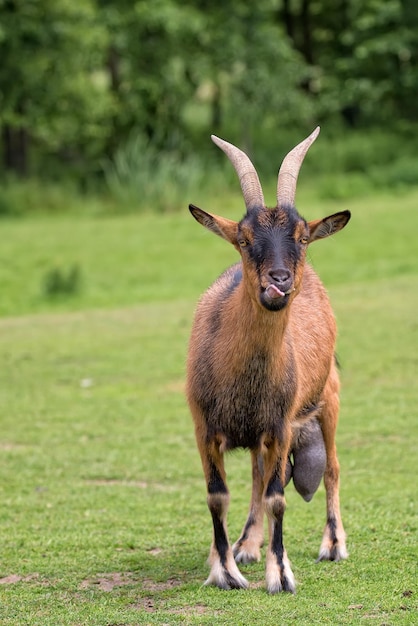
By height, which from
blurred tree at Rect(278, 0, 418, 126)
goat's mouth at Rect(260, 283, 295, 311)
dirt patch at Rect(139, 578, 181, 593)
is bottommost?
dirt patch at Rect(139, 578, 181, 593)

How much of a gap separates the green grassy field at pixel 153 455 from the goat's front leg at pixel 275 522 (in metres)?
0.10

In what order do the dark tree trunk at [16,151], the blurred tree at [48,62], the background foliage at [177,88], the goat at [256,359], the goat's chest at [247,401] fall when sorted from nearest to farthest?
the goat at [256,359] → the goat's chest at [247,401] → the blurred tree at [48,62] → the background foliage at [177,88] → the dark tree trunk at [16,151]

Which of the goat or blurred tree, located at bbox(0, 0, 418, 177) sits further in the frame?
blurred tree, located at bbox(0, 0, 418, 177)

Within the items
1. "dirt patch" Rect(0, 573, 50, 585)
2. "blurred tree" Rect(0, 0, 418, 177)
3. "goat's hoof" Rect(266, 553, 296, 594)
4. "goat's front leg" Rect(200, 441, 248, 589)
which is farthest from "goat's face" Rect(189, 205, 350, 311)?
"blurred tree" Rect(0, 0, 418, 177)

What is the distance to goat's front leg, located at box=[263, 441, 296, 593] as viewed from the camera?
21.3 ft

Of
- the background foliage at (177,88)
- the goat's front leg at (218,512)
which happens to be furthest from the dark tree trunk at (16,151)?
→ the goat's front leg at (218,512)

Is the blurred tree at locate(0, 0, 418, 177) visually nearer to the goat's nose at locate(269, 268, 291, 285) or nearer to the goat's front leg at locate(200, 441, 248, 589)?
the goat's front leg at locate(200, 441, 248, 589)

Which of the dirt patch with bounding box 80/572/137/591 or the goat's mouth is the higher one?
the goat's mouth

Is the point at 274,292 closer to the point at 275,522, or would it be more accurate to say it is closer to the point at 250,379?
the point at 250,379

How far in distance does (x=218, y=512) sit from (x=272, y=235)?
1611 millimetres

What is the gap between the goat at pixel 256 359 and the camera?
630cm

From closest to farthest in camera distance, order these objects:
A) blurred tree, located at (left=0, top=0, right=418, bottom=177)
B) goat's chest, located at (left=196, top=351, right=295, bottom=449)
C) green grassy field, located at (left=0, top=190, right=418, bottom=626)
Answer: green grassy field, located at (left=0, top=190, right=418, bottom=626) < goat's chest, located at (left=196, top=351, right=295, bottom=449) < blurred tree, located at (left=0, top=0, right=418, bottom=177)

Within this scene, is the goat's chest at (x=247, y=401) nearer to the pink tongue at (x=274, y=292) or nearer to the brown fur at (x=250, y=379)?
the brown fur at (x=250, y=379)

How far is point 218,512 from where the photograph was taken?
668 cm
